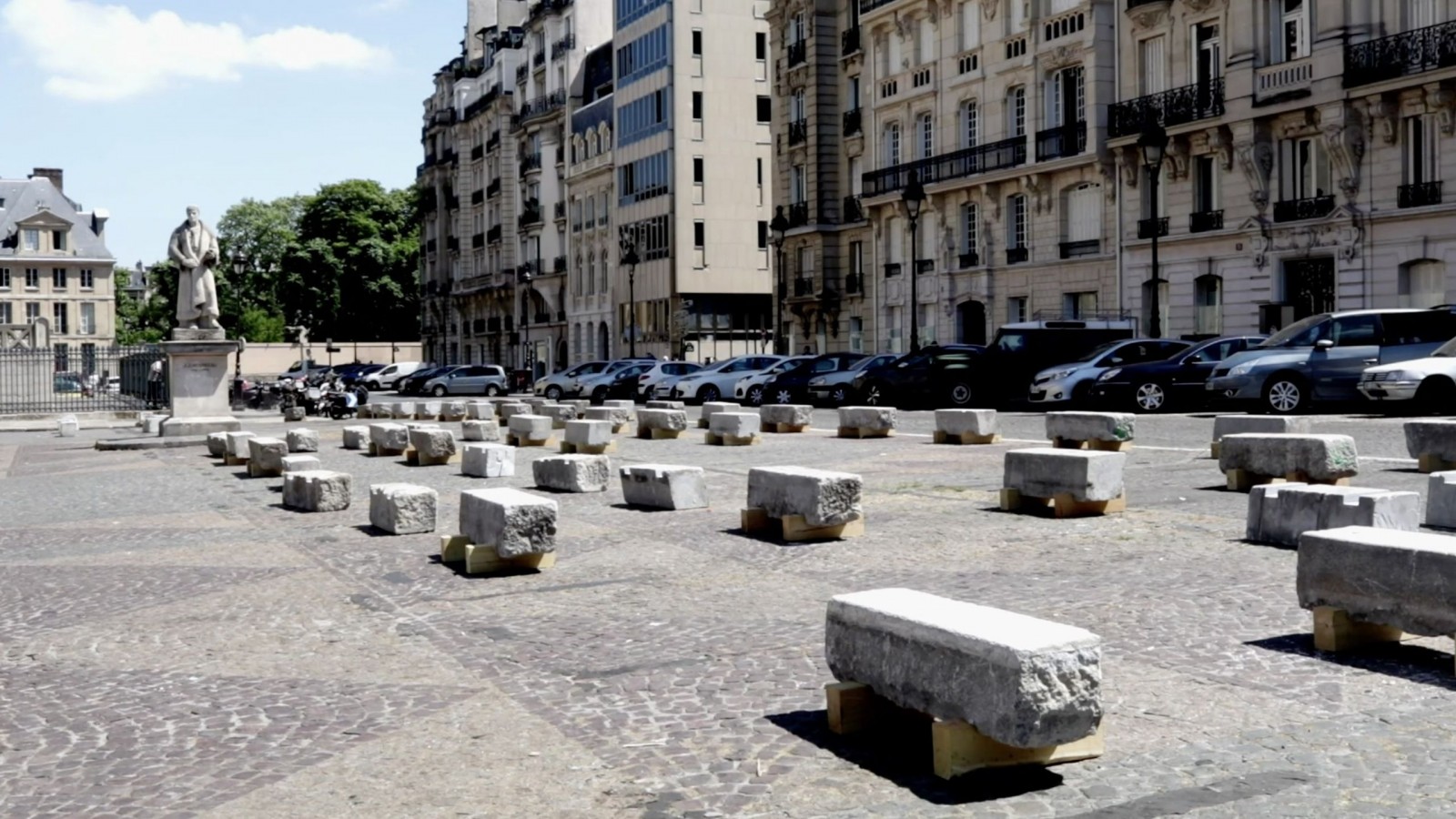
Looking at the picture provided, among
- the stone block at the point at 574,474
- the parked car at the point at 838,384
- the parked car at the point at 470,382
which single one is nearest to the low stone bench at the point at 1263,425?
the stone block at the point at 574,474

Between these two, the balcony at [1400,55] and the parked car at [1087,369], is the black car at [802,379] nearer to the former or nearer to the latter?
the parked car at [1087,369]

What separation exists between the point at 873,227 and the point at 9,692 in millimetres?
48841

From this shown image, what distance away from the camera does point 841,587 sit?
959 cm

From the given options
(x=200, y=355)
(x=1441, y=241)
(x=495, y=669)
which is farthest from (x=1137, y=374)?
(x=495, y=669)

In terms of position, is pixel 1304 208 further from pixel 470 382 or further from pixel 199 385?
pixel 470 382

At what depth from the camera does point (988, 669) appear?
211 inches

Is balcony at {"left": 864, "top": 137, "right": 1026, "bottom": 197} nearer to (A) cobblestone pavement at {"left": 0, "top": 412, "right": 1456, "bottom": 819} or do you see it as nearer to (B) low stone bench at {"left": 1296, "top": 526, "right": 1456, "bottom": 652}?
(A) cobblestone pavement at {"left": 0, "top": 412, "right": 1456, "bottom": 819}

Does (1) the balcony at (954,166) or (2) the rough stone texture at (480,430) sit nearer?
(2) the rough stone texture at (480,430)

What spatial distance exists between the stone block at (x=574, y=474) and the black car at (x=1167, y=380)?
15739mm

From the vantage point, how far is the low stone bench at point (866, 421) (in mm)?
24734

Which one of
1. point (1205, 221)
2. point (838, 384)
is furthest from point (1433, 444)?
point (1205, 221)

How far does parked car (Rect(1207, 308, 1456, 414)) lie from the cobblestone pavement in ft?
43.9

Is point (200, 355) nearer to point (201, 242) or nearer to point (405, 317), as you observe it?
point (201, 242)

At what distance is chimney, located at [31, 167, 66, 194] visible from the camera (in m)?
116
